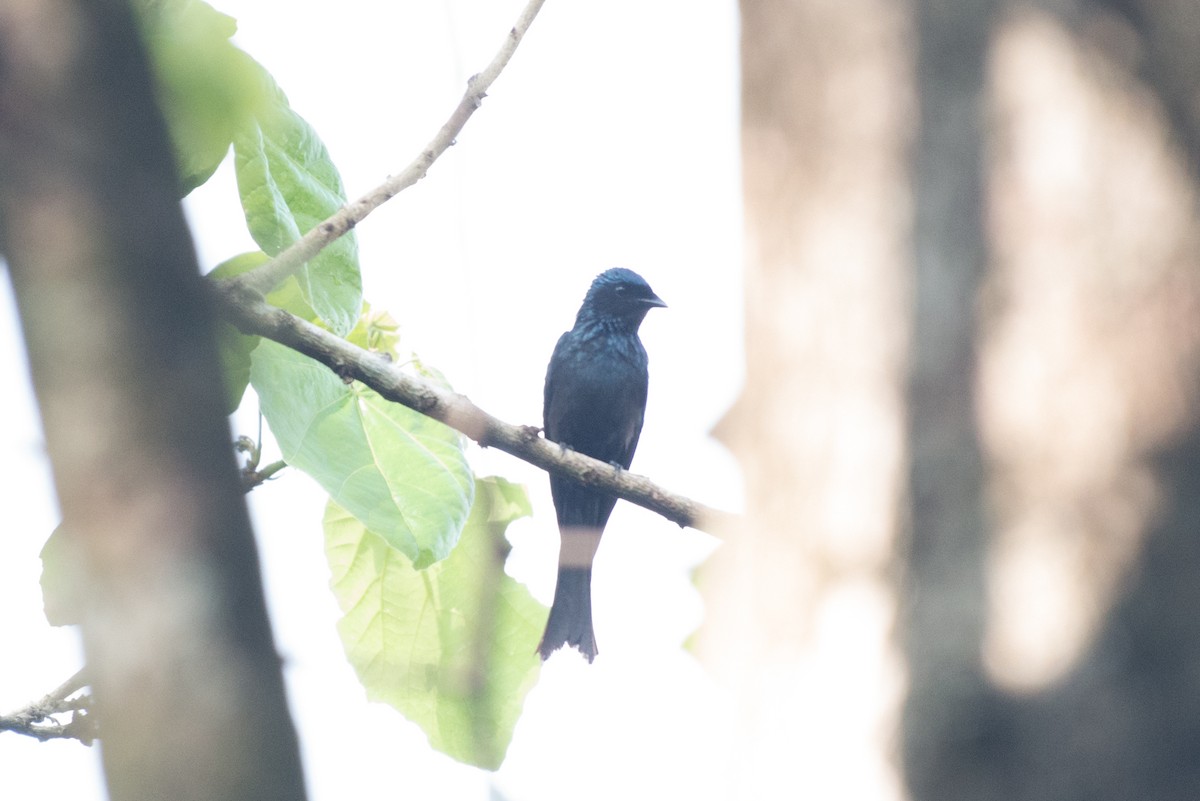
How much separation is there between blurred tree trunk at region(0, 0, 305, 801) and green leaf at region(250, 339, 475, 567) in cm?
178

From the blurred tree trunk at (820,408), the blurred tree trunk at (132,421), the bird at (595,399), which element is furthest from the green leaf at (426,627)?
the bird at (595,399)

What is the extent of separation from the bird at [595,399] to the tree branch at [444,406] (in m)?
3.23

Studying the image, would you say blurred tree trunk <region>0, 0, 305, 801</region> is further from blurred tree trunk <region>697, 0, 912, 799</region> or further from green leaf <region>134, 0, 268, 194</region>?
green leaf <region>134, 0, 268, 194</region>

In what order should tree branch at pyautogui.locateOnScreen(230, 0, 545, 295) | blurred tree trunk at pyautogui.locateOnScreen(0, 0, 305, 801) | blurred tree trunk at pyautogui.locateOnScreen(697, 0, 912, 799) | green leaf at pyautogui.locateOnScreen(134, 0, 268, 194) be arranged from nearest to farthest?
1. blurred tree trunk at pyautogui.locateOnScreen(0, 0, 305, 801)
2. blurred tree trunk at pyautogui.locateOnScreen(697, 0, 912, 799)
3. green leaf at pyautogui.locateOnScreen(134, 0, 268, 194)
4. tree branch at pyautogui.locateOnScreen(230, 0, 545, 295)

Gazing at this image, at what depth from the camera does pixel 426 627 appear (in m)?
3.25

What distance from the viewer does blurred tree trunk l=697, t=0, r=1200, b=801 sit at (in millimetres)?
1020

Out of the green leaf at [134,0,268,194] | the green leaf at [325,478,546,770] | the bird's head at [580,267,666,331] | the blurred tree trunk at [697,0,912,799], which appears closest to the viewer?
the blurred tree trunk at [697,0,912,799]

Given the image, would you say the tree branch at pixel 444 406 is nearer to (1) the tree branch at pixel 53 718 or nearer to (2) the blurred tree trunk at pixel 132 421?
(1) the tree branch at pixel 53 718

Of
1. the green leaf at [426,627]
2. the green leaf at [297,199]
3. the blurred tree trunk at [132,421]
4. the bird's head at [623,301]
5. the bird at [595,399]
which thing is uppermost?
the bird's head at [623,301]

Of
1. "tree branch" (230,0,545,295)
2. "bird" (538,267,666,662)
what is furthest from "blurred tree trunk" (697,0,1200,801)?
"bird" (538,267,666,662)

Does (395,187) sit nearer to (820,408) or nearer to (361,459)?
(361,459)

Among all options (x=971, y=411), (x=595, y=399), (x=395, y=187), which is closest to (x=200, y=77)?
(x=395, y=187)

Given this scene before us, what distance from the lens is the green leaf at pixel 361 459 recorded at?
282 cm

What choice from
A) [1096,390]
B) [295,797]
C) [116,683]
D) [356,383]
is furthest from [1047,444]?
[356,383]
